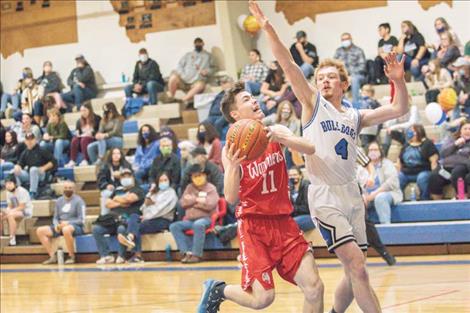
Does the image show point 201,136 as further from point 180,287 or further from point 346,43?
point 180,287

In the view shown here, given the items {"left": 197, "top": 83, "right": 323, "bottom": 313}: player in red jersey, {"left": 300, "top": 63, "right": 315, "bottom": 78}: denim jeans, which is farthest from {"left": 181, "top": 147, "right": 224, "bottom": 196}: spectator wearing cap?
{"left": 197, "top": 83, "right": 323, "bottom": 313}: player in red jersey

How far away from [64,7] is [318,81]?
643 inches

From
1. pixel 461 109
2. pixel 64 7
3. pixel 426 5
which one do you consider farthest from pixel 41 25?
pixel 461 109

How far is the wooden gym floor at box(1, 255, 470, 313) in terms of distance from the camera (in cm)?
827

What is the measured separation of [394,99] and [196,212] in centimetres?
773

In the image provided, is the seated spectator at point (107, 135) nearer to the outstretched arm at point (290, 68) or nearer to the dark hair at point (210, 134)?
the dark hair at point (210, 134)

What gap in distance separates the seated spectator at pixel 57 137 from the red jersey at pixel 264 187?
12.2 metres

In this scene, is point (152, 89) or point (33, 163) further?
point (152, 89)

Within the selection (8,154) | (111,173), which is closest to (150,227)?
(111,173)

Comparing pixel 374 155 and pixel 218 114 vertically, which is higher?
pixel 218 114

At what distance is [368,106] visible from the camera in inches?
562

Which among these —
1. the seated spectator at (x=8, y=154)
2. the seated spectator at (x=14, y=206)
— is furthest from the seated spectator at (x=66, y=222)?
the seated spectator at (x=8, y=154)

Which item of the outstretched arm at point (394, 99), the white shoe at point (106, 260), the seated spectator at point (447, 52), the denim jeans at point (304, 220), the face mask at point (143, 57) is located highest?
the face mask at point (143, 57)

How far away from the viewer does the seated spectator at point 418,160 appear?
13008 millimetres
